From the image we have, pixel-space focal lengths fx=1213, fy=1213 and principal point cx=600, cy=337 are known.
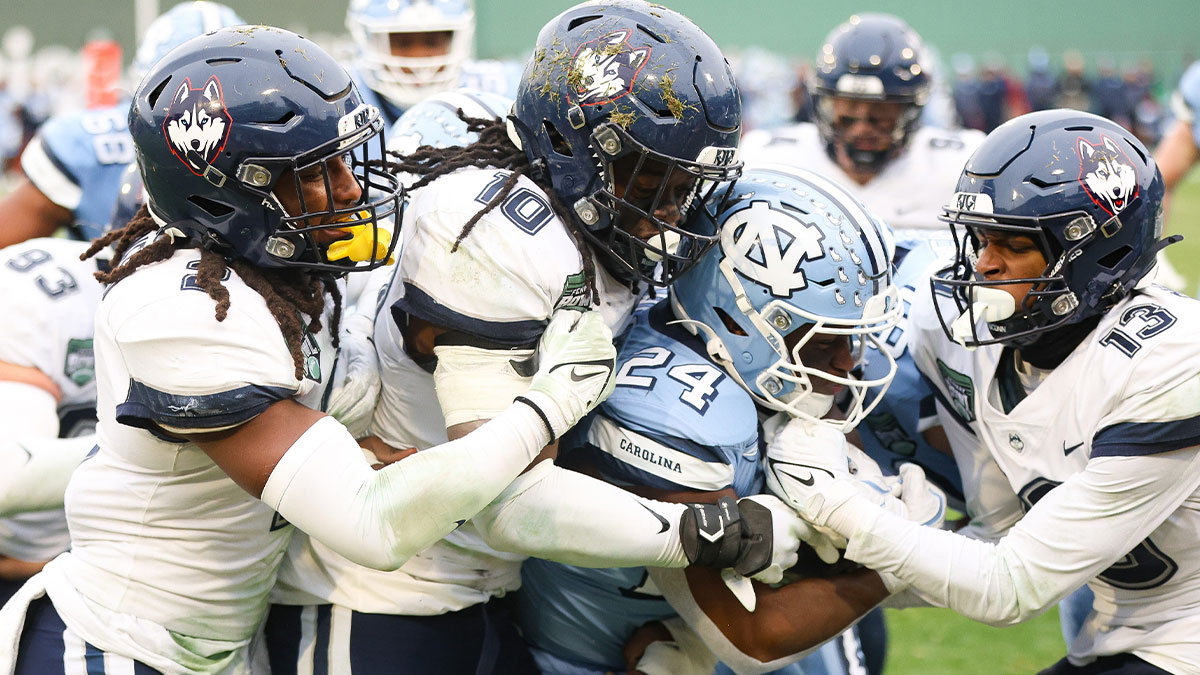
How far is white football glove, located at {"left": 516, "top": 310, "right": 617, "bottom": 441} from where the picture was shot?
242 centimetres

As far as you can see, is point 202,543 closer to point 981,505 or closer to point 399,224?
point 399,224

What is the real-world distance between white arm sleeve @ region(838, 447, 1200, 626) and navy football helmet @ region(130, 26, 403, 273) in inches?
51.2

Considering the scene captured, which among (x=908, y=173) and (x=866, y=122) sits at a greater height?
(x=866, y=122)

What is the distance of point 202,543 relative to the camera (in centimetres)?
256

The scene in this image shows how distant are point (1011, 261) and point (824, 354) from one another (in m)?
0.50

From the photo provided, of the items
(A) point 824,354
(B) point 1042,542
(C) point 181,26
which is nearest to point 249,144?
(A) point 824,354

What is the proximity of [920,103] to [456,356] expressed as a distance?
3909 millimetres

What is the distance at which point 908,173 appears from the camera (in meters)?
5.82

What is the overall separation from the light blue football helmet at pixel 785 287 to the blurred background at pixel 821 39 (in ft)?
50.8

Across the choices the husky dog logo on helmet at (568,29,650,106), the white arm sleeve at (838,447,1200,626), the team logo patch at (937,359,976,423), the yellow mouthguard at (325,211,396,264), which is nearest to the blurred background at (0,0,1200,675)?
the team logo patch at (937,359,976,423)

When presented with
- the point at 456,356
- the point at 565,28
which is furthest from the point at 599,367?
the point at 565,28

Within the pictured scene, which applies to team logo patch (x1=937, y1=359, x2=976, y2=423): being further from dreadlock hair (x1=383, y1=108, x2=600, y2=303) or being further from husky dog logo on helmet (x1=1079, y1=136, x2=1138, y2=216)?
dreadlock hair (x1=383, y1=108, x2=600, y2=303)

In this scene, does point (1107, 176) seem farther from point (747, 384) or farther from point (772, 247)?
point (747, 384)

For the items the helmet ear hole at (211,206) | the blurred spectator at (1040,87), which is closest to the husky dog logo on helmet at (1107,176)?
the helmet ear hole at (211,206)
